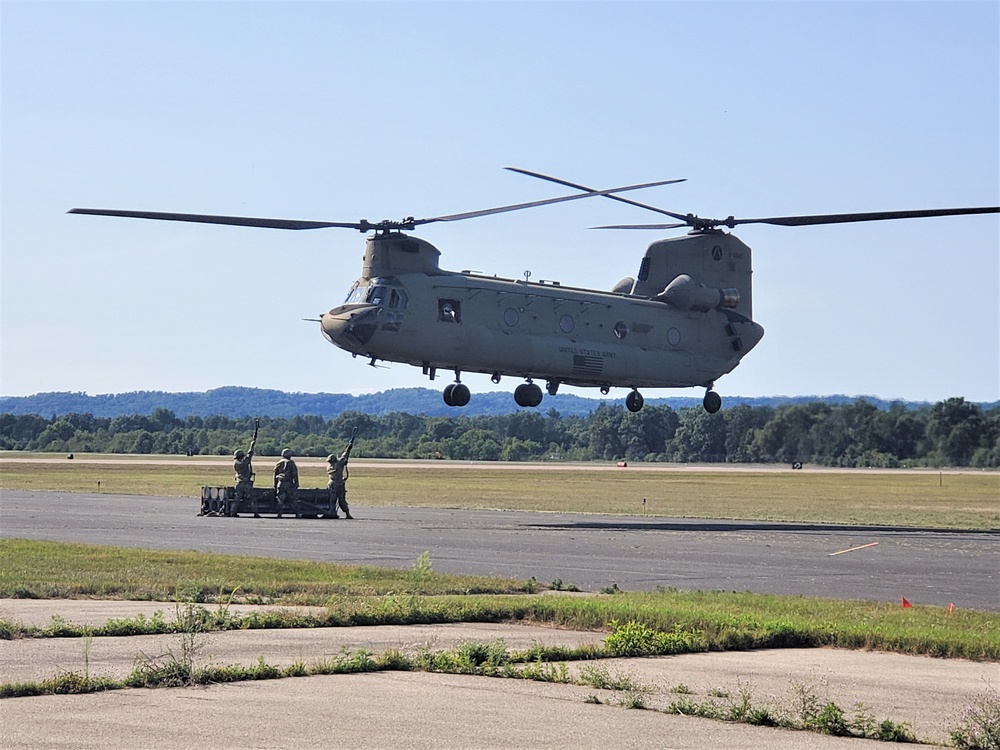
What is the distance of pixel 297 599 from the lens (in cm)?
1989

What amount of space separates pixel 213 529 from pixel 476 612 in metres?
20.4

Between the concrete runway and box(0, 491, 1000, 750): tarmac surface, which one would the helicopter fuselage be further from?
box(0, 491, 1000, 750): tarmac surface

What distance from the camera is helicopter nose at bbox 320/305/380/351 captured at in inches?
1577

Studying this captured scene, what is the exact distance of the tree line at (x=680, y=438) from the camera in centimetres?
14288

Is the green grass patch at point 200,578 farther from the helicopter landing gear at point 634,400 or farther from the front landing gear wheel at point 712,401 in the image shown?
the front landing gear wheel at point 712,401

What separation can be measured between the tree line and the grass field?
1144 inches

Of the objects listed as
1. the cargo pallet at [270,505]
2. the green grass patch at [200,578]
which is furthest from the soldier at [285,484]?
the green grass patch at [200,578]

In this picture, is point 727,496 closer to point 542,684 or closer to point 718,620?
point 718,620

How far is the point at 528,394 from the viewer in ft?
150

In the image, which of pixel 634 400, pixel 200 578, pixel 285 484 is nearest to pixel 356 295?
pixel 285 484

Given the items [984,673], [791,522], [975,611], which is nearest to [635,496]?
[791,522]

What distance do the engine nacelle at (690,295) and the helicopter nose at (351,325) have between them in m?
11.5

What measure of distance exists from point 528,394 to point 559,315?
9.88 ft

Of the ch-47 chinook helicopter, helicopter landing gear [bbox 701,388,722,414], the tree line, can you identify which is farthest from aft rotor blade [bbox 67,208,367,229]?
the tree line
